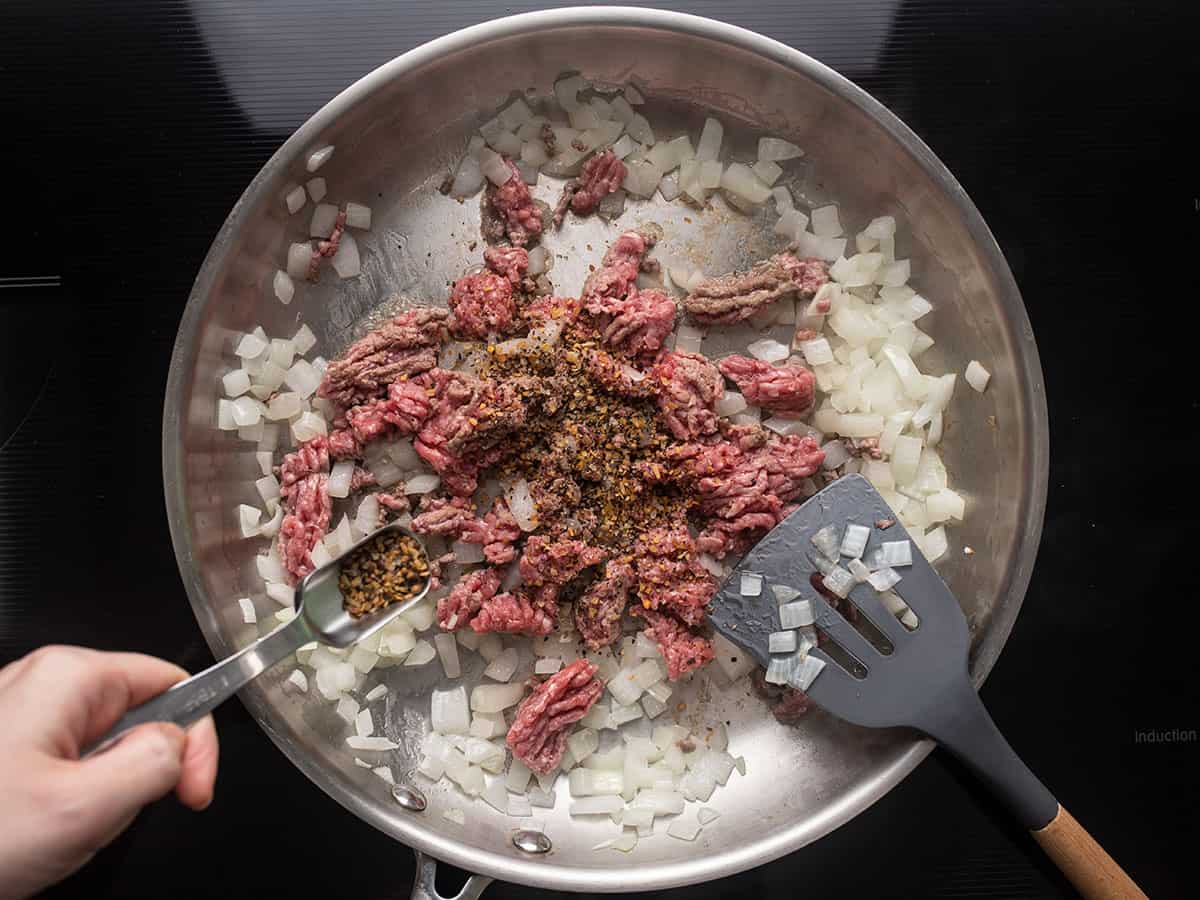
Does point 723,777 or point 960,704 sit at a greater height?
point 960,704

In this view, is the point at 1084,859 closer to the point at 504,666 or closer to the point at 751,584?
the point at 751,584

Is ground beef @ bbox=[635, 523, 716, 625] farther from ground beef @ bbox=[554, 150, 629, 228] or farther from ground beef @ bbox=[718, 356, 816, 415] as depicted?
ground beef @ bbox=[554, 150, 629, 228]

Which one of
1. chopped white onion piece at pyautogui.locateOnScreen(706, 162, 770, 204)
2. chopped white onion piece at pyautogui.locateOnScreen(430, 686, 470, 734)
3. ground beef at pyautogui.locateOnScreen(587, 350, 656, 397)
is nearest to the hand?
chopped white onion piece at pyautogui.locateOnScreen(430, 686, 470, 734)

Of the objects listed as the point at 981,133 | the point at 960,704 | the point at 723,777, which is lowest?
the point at 723,777

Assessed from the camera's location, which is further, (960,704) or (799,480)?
(799,480)

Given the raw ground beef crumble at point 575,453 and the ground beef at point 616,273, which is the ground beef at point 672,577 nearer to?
the raw ground beef crumble at point 575,453

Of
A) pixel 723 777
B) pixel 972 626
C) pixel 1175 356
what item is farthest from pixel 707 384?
pixel 1175 356

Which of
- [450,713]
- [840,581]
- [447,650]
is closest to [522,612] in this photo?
[447,650]

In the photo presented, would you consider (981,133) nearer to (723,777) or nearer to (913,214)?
(913,214)

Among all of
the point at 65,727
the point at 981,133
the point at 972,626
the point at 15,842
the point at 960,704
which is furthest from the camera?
the point at 981,133
